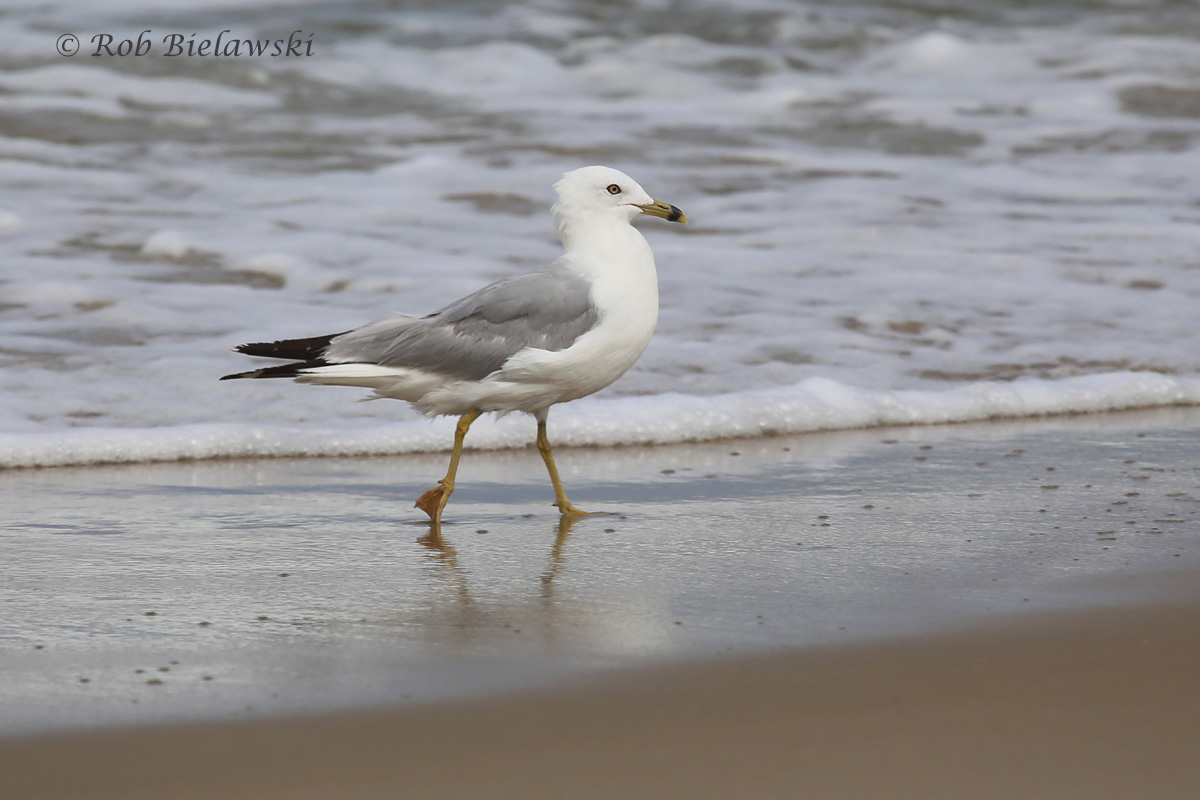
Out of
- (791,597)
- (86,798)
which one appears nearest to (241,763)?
(86,798)

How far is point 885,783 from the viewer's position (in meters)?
2.28

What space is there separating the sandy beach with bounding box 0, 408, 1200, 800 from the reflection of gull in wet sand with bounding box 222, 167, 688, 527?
35 centimetres

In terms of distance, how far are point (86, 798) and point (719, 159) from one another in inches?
367

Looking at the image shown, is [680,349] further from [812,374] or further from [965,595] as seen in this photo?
[965,595]

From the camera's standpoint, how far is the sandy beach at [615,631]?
2.36m

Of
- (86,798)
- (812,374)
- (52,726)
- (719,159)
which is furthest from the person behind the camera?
(719,159)

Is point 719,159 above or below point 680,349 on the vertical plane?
above

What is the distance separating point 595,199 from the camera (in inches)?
174

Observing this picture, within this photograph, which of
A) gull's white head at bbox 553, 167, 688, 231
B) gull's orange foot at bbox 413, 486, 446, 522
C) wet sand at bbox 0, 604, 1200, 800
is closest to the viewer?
wet sand at bbox 0, 604, 1200, 800

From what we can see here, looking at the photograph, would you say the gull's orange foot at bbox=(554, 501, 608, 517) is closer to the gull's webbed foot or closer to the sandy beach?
the sandy beach

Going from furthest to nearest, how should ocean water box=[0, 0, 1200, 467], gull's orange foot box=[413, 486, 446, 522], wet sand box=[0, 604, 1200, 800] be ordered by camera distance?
ocean water box=[0, 0, 1200, 467] < gull's orange foot box=[413, 486, 446, 522] < wet sand box=[0, 604, 1200, 800]

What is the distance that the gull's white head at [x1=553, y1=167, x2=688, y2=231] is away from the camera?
4.41 m

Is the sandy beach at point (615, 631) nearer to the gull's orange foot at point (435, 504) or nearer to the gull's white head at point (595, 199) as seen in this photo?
the gull's orange foot at point (435, 504)

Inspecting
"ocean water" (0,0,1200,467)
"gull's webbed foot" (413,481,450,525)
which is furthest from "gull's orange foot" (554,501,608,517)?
"ocean water" (0,0,1200,467)
